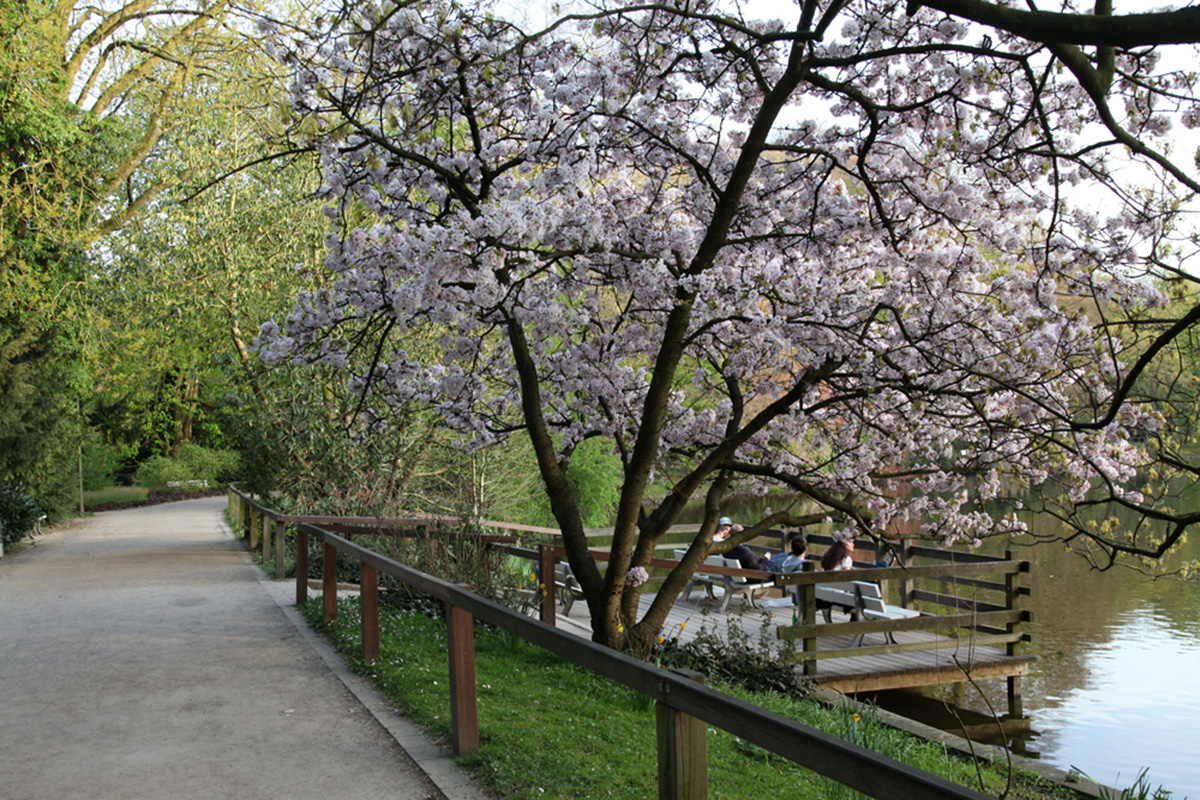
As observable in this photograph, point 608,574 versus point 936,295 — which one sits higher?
point 936,295

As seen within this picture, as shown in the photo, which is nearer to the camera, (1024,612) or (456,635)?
(456,635)

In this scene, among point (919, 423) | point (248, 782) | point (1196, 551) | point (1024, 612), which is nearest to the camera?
point (248, 782)

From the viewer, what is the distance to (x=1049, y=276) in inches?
303

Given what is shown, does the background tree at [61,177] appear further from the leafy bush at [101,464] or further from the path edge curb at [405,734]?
the leafy bush at [101,464]

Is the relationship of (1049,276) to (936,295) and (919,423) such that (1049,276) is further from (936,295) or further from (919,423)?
(919,423)

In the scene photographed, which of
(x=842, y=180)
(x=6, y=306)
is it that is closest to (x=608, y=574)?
(x=842, y=180)

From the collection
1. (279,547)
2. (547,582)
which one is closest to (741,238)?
(547,582)

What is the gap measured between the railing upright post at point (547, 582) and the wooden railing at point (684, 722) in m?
3.04

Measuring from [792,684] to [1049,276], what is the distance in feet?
13.7

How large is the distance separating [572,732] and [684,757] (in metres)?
2.30

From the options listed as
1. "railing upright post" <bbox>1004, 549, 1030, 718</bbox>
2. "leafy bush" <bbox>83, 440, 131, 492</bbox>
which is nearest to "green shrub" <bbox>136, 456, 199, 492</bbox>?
"leafy bush" <bbox>83, 440, 131, 492</bbox>

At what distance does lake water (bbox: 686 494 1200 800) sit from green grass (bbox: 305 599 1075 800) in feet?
6.75

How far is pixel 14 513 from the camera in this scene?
19.3 metres

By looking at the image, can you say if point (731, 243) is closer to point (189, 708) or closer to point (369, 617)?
point (369, 617)
